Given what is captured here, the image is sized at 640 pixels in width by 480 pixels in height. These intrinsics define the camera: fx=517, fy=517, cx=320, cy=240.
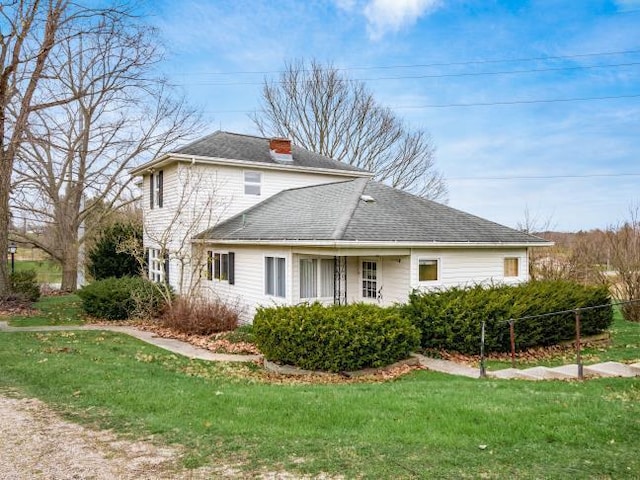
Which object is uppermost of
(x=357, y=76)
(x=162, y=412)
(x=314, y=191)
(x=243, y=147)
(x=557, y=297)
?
(x=357, y=76)

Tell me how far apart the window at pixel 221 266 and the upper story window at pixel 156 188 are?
3512 mm

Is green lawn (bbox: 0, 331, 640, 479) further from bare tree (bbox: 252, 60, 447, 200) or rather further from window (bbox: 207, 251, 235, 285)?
bare tree (bbox: 252, 60, 447, 200)

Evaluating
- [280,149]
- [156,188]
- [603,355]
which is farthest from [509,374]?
[156,188]

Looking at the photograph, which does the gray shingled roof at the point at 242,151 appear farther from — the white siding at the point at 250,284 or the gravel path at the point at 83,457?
the gravel path at the point at 83,457

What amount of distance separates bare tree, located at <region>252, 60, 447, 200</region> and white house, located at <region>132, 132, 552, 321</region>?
40.8 feet

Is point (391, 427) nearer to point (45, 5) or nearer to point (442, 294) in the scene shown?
point (442, 294)

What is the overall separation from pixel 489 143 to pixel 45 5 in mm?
18855

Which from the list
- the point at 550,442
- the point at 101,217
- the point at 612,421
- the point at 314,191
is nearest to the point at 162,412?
the point at 550,442

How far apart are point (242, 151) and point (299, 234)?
23.9 ft

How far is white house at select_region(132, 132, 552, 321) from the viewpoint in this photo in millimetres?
14219

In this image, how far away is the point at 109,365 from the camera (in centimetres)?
958

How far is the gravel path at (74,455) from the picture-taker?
468 cm

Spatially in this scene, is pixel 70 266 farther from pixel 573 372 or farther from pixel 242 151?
pixel 573 372

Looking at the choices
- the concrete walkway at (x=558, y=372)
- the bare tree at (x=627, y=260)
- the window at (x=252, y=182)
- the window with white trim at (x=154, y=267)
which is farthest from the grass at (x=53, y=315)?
the bare tree at (x=627, y=260)
